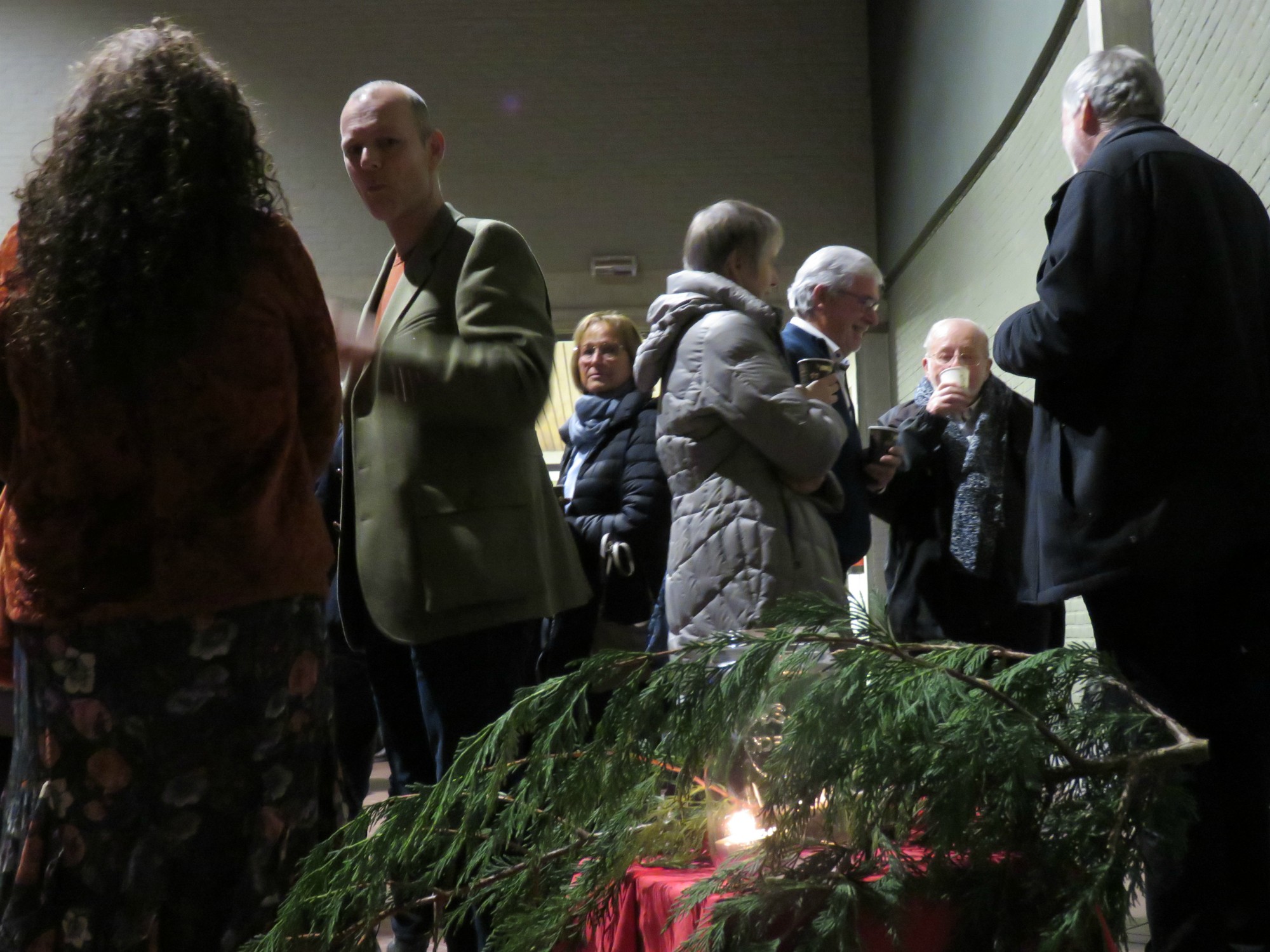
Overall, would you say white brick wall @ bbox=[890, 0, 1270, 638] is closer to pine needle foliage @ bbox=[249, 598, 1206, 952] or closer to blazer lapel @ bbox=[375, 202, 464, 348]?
blazer lapel @ bbox=[375, 202, 464, 348]

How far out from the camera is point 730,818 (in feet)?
3.66

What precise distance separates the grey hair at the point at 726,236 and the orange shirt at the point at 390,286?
658 mm

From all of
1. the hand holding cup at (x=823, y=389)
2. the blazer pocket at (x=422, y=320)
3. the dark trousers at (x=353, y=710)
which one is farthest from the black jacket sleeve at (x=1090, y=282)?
the dark trousers at (x=353, y=710)

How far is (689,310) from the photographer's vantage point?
2.53 metres

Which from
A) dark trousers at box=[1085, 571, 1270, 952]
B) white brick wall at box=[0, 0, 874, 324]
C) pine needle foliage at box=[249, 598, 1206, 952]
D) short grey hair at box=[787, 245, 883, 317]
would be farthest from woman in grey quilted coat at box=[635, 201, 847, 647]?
white brick wall at box=[0, 0, 874, 324]

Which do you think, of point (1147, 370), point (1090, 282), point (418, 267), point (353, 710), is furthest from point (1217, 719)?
point (353, 710)

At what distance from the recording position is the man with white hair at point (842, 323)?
107 inches

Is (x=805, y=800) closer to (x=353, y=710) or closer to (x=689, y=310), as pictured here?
(x=689, y=310)

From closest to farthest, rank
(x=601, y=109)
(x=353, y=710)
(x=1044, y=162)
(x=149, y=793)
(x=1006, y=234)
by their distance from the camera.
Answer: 1. (x=149, y=793)
2. (x=353, y=710)
3. (x=1044, y=162)
4. (x=1006, y=234)
5. (x=601, y=109)

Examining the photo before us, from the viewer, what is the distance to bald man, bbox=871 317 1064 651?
3172 millimetres

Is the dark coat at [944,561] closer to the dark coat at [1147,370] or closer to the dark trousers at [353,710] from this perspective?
the dark coat at [1147,370]

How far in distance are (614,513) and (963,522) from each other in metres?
0.90

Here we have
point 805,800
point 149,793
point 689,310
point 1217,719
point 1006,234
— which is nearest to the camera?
point 805,800

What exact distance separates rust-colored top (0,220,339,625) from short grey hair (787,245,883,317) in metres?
1.64
